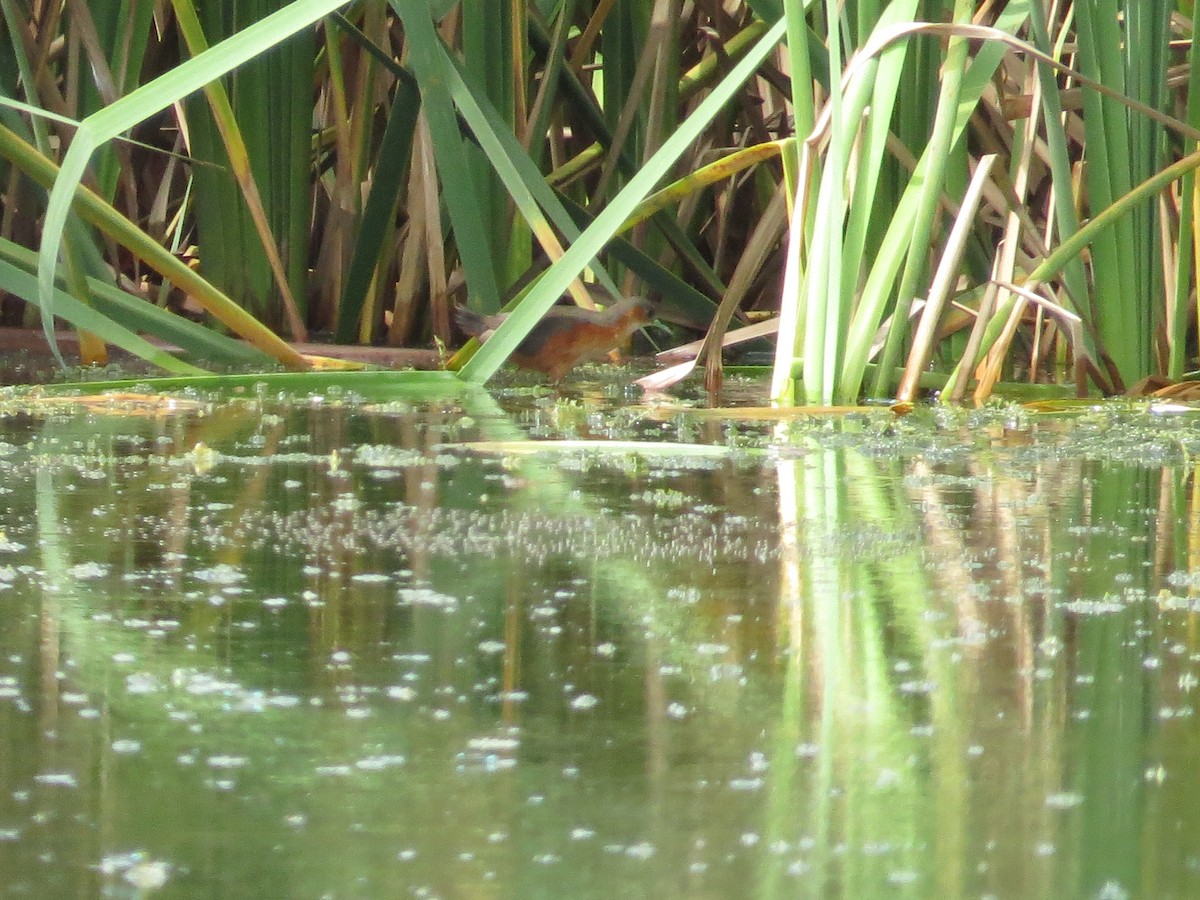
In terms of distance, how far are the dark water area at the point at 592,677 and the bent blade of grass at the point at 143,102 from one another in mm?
366

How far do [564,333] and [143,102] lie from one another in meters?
0.98

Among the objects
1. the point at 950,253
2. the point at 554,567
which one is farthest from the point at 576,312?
the point at 554,567

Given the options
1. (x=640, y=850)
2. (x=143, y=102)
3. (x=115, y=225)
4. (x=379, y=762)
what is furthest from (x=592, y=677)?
(x=115, y=225)

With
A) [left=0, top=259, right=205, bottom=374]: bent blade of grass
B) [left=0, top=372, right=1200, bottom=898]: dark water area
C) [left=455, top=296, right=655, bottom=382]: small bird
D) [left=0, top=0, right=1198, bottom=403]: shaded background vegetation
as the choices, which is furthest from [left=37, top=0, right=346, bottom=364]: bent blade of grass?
[left=455, top=296, right=655, bottom=382]: small bird

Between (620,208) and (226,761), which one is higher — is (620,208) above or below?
above

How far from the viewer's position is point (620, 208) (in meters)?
2.61

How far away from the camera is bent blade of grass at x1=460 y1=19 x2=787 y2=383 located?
101 inches

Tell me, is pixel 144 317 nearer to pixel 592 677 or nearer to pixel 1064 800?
pixel 592 677

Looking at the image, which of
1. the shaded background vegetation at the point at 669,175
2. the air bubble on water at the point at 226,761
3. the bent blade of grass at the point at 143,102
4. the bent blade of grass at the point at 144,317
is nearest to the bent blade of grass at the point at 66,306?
the shaded background vegetation at the point at 669,175

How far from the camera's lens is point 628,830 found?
88cm

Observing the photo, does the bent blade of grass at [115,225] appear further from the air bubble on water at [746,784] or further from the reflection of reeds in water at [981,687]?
the air bubble on water at [746,784]

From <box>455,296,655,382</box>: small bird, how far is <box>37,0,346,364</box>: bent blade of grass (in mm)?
718

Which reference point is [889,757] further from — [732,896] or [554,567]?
[554,567]

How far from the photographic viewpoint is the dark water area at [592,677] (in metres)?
0.85
